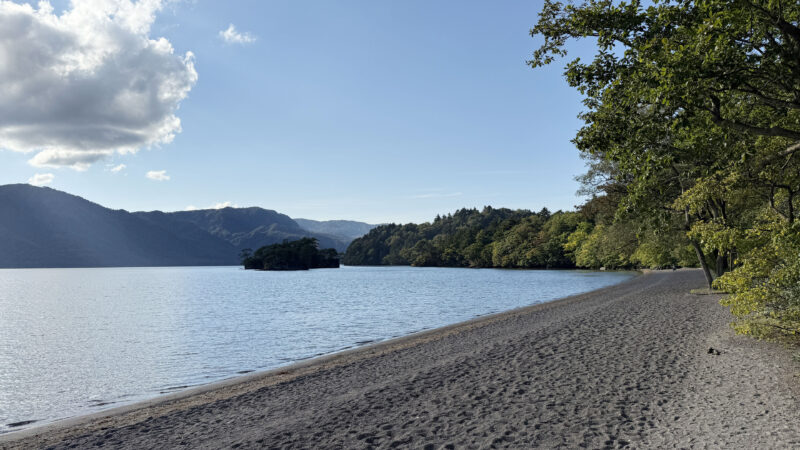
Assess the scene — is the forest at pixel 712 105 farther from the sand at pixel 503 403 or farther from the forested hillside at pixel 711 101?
the sand at pixel 503 403

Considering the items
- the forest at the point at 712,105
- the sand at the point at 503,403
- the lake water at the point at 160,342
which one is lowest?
the lake water at the point at 160,342

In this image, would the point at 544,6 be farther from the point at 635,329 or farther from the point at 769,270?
the point at 635,329

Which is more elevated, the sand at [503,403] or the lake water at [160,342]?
the sand at [503,403]

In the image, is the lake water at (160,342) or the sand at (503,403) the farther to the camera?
the lake water at (160,342)

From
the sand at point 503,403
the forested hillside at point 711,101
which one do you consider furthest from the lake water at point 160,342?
the forested hillside at point 711,101

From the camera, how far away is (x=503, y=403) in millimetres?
10164

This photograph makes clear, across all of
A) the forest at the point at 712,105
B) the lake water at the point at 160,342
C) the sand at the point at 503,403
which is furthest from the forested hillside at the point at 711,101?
the lake water at the point at 160,342

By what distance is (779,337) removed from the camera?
44.2ft

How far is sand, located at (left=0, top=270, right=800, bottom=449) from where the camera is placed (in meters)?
8.15

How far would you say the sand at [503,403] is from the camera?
8.15 meters

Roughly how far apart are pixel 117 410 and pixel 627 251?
39.2 m

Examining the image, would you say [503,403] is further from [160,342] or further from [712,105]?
[160,342]

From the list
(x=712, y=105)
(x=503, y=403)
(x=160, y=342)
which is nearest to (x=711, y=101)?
(x=712, y=105)

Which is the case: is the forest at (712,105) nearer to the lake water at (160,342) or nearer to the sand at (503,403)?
the sand at (503,403)
